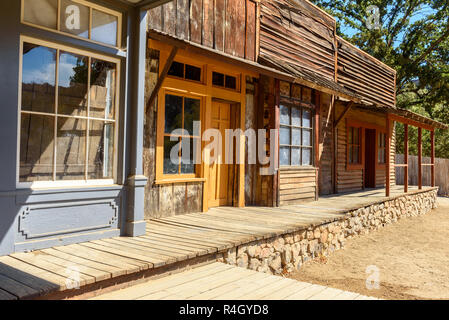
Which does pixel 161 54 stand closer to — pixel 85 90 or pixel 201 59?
pixel 201 59

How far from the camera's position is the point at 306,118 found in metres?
8.68

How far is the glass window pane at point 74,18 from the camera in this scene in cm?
410

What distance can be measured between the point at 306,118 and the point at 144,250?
580 centimetres

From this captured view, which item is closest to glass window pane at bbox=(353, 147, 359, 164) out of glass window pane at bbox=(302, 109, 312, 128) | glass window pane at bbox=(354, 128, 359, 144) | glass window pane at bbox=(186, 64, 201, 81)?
glass window pane at bbox=(354, 128, 359, 144)

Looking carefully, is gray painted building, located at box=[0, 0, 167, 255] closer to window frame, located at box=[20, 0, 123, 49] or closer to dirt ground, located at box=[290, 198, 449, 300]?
window frame, located at box=[20, 0, 123, 49]

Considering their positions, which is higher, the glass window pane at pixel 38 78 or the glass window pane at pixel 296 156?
the glass window pane at pixel 38 78

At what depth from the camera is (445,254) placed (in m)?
7.29

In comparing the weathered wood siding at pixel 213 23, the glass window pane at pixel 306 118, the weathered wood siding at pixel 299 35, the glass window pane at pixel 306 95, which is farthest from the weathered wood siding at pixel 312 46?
the glass window pane at pixel 306 118

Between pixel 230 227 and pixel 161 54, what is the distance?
9.21 feet

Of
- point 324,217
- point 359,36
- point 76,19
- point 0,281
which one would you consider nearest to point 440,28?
point 359,36

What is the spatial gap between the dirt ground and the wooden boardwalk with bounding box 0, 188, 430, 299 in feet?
2.50

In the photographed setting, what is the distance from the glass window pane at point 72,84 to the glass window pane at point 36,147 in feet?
0.86

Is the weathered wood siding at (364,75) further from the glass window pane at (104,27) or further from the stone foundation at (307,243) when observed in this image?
the glass window pane at (104,27)

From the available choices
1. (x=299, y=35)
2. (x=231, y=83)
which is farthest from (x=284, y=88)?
(x=299, y=35)
